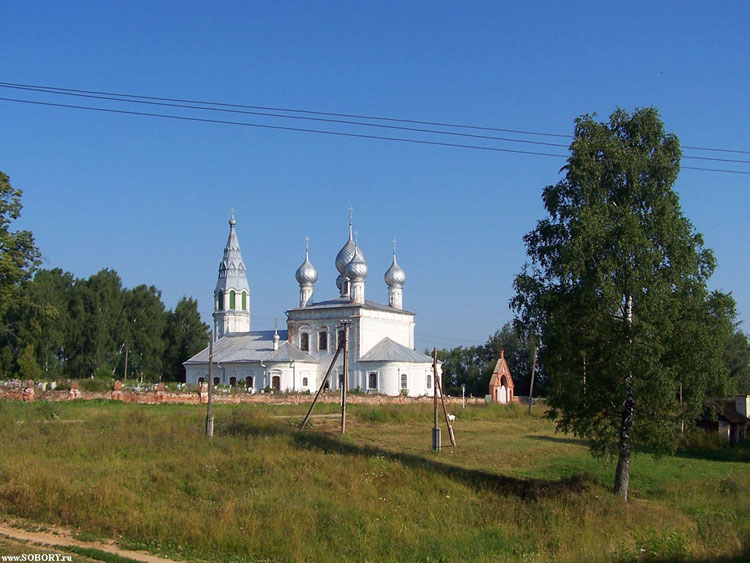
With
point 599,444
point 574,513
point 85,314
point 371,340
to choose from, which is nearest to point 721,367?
point 599,444

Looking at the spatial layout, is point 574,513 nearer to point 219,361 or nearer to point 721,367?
point 721,367

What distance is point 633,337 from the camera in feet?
63.3

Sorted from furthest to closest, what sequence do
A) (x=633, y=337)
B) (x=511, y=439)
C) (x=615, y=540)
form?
(x=511, y=439) → (x=633, y=337) → (x=615, y=540)

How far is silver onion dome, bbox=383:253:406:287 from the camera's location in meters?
65.8

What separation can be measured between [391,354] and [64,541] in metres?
44.6

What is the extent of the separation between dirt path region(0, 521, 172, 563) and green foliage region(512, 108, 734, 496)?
11.0 meters

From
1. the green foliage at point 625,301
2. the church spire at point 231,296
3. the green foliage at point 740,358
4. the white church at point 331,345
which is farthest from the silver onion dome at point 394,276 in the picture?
the green foliage at point 625,301

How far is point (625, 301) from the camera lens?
19.9 m

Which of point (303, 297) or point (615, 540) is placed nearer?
point (615, 540)

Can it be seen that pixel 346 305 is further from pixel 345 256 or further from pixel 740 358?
pixel 740 358

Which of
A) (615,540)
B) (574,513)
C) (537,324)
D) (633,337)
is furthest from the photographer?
(537,324)

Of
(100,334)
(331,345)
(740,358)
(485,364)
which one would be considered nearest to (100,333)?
(100,334)

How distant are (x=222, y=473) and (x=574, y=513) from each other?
8.44 metres

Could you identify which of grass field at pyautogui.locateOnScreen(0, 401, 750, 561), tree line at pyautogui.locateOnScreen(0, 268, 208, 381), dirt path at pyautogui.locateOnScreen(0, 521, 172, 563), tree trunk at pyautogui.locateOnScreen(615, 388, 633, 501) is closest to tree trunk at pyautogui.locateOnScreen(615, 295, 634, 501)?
tree trunk at pyautogui.locateOnScreen(615, 388, 633, 501)
